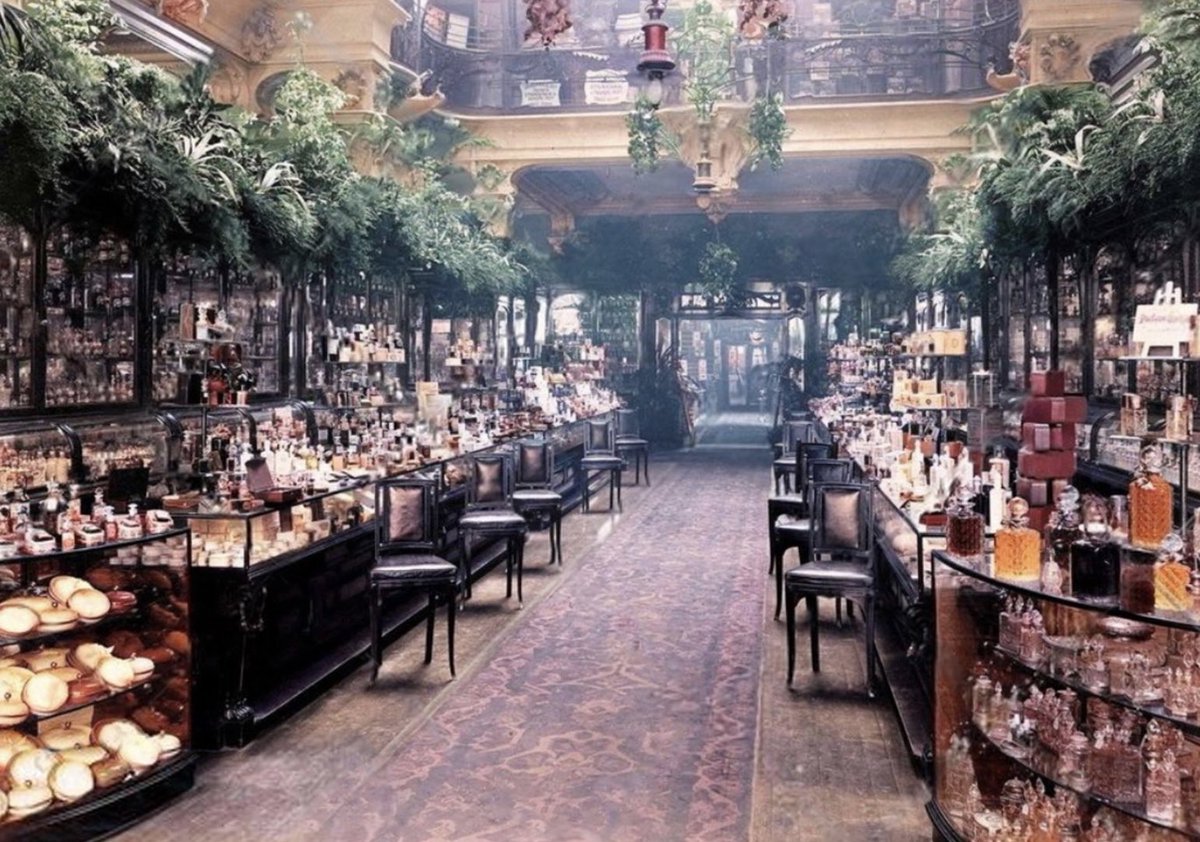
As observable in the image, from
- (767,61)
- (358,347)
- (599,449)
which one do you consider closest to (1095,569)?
(358,347)

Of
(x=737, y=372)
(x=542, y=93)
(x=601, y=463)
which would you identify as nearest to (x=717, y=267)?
(x=542, y=93)

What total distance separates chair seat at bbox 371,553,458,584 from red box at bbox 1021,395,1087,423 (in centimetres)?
286

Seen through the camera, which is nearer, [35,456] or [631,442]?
[35,456]

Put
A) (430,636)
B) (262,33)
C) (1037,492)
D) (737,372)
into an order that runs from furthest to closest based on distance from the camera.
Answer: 1. (737,372)
2. (262,33)
3. (430,636)
4. (1037,492)

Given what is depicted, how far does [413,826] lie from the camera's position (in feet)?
12.1

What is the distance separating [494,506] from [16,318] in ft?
10.4

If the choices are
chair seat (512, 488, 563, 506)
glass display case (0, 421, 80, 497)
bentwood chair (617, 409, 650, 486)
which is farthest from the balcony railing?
glass display case (0, 421, 80, 497)

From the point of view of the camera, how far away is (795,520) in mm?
7242

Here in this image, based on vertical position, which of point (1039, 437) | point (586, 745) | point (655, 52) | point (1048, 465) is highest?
point (655, 52)

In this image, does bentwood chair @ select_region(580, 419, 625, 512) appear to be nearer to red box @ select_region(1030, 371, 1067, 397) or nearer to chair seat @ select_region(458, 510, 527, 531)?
chair seat @ select_region(458, 510, 527, 531)

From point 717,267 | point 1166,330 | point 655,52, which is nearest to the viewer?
point 1166,330

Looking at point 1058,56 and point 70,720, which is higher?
point 1058,56

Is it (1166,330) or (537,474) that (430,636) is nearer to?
(537,474)

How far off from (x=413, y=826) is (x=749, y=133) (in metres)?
10.2
